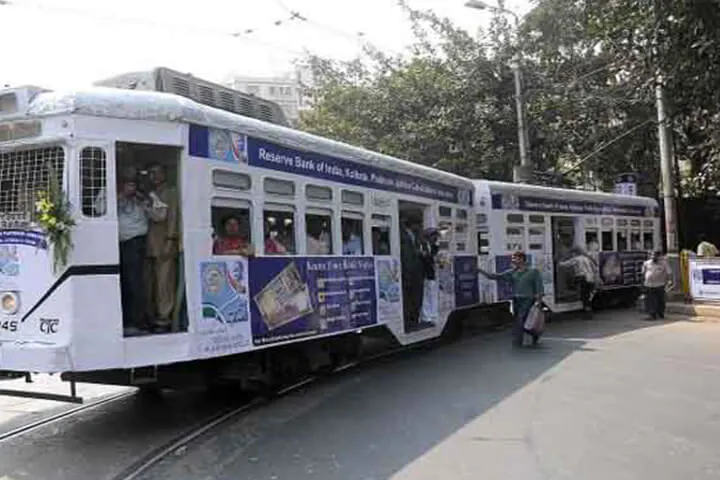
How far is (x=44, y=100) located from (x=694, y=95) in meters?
10.3

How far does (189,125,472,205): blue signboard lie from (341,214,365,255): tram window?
46cm

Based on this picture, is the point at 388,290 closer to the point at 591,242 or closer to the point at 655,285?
the point at 655,285

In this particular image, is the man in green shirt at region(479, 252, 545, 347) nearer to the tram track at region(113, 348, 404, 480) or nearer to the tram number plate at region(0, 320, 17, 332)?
the tram track at region(113, 348, 404, 480)

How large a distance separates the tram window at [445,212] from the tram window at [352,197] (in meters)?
3.28

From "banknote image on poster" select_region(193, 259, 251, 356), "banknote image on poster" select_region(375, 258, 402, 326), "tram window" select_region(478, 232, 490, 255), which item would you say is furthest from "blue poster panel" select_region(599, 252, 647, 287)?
"banknote image on poster" select_region(193, 259, 251, 356)

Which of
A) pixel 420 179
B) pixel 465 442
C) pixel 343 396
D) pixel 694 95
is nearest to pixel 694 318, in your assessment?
pixel 694 95

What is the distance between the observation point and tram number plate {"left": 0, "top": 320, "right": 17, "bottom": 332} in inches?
291

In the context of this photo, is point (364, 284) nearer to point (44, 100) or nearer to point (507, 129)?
point (44, 100)

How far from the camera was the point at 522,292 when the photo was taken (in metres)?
13.6

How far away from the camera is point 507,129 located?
1097 inches

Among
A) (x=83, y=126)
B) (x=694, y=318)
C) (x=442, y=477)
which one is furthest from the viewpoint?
(x=694, y=318)

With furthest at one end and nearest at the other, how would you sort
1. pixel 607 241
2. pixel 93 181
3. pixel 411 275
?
pixel 607 241 < pixel 411 275 < pixel 93 181

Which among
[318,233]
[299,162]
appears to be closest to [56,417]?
[318,233]

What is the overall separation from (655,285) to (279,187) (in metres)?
11.3
